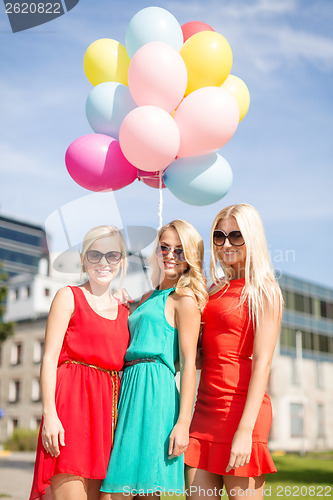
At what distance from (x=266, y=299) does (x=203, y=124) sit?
163cm

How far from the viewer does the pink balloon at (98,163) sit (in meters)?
4.23

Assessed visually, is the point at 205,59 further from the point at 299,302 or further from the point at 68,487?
the point at 299,302

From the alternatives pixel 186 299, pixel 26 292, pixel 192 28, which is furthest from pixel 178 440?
pixel 26 292

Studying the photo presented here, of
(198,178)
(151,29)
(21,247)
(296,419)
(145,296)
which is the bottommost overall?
(296,419)

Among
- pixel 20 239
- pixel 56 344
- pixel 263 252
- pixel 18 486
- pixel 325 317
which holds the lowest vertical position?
pixel 18 486

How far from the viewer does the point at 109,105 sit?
4371 mm

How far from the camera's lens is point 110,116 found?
4.41m

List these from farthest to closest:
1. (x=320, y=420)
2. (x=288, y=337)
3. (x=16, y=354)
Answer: (x=320, y=420), (x=288, y=337), (x=16, y=354)

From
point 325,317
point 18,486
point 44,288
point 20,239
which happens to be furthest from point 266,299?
point 20,239

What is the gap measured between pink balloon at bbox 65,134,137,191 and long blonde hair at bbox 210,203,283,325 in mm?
1324

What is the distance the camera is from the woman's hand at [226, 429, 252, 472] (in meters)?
2.82

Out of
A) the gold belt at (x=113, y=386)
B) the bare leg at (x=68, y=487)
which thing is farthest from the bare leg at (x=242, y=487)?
the bare leg at (x=68, y=487)

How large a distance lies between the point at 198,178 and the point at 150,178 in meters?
0.45

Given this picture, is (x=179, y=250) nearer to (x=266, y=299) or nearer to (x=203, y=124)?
(x=266, y=299)
